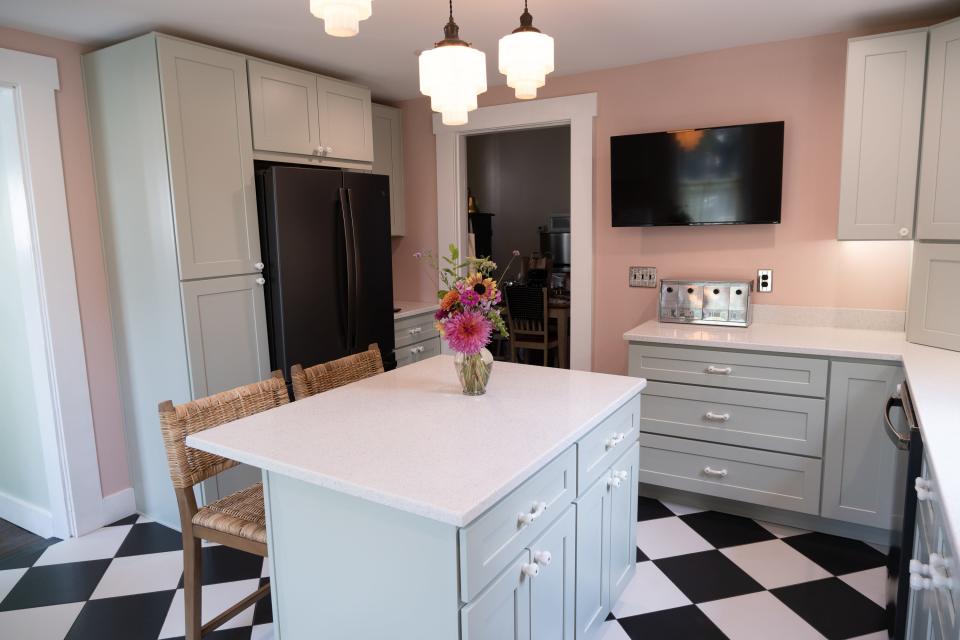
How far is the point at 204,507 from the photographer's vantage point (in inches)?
73.7

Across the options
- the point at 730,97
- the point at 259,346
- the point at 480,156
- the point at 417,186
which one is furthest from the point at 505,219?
the point at 259,346

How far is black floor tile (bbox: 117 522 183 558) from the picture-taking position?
268 cm

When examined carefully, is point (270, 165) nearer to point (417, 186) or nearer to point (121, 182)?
point (121, 182)

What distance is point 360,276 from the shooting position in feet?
10.4

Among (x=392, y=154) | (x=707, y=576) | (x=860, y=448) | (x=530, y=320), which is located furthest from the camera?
(x=530, y=320)

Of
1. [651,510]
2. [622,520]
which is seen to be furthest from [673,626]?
[651,510]

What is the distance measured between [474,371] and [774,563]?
1578 millimetres

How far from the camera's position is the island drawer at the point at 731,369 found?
2.61 m

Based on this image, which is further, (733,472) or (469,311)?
(733,472)

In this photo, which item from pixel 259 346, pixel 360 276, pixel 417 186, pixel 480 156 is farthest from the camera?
pixel 480 156

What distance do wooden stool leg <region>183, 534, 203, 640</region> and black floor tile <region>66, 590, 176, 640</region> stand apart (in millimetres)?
331

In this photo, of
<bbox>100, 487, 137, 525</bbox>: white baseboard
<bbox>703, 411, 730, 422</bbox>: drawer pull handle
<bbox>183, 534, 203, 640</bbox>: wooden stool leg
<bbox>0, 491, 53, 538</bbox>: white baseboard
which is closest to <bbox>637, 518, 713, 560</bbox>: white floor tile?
<bbox>703, 411, 730, 422</bbox>: drawer pull handle

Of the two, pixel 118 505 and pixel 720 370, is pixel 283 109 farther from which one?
pixel 720 370

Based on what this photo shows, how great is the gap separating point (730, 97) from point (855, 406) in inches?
64.8
